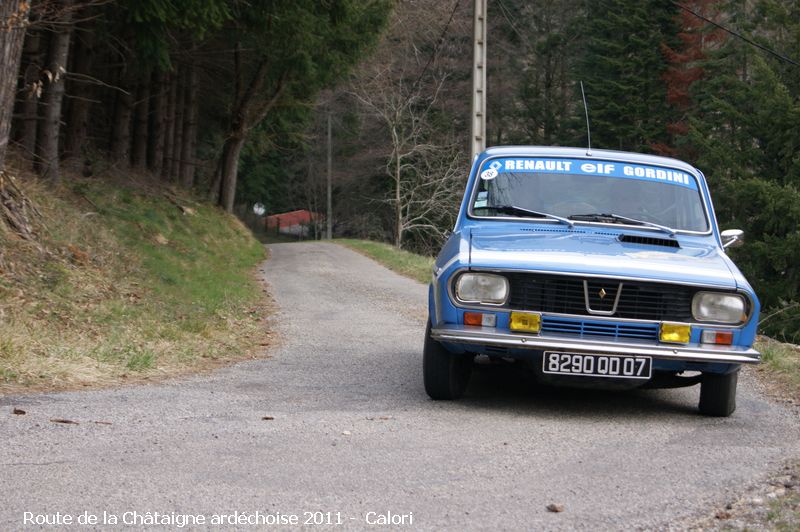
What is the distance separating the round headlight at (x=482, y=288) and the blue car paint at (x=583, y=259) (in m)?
0.07

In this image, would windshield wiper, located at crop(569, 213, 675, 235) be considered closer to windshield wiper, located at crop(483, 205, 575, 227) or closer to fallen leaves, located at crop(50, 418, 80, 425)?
windshield wiper, located at crop(483, 205, 575, 227)

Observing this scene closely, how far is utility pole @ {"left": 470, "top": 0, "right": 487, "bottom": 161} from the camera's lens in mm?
19078

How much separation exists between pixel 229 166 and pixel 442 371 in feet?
82.9

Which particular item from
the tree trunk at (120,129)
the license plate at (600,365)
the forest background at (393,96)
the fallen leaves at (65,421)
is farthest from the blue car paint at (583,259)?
the tree trunk at (120,129)

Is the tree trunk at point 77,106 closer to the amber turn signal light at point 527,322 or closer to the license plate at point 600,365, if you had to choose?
the amber turn signal light at point 527,322

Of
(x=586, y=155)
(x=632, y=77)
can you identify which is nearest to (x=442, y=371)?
(x=586, y=155)

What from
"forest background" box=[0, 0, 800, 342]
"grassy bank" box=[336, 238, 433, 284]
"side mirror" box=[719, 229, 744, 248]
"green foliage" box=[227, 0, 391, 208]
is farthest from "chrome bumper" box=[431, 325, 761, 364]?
"grassy bank" box=[336, 238, 433, 284]

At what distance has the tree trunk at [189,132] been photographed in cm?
2902

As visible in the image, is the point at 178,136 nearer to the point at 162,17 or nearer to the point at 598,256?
the point at 162,17

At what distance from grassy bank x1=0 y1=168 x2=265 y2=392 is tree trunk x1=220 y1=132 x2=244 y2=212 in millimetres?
10127

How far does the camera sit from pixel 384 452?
504cm

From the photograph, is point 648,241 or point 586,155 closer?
point 648,241

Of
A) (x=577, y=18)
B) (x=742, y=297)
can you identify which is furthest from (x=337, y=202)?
(x=742, y=297)

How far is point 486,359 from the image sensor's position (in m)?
8.23
